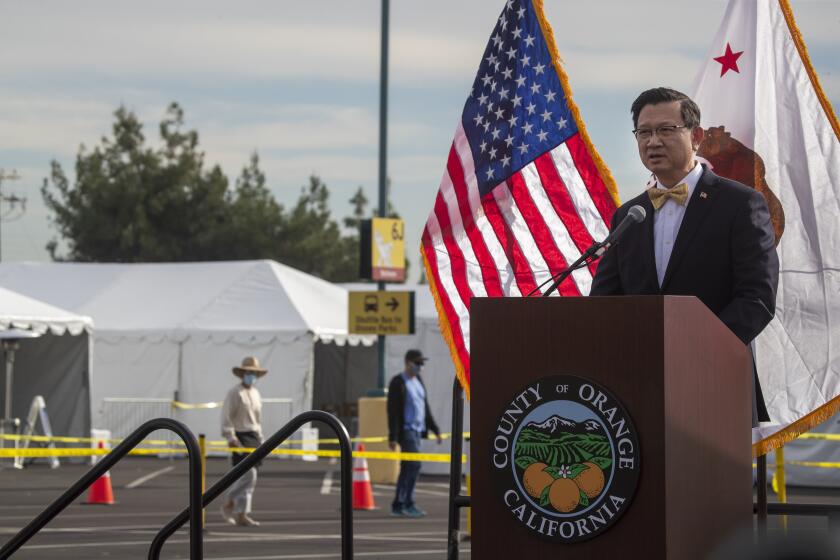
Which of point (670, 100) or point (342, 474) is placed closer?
point (670, 100)

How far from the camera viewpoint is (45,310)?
89.6 ft

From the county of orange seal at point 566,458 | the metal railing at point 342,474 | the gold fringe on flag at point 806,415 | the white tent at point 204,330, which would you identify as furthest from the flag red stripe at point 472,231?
the white tent at point 204,330

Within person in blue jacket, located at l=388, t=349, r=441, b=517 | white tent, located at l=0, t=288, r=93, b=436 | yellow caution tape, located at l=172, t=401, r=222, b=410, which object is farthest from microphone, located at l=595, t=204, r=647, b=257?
yellow caution tape, located at l=172, t=401, r=222, b=410

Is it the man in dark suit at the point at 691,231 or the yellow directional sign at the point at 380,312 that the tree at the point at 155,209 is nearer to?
the yellow directional sign at the point at 380,312

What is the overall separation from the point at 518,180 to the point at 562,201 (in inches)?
9.6

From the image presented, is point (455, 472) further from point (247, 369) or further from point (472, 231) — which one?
point (247, 369)

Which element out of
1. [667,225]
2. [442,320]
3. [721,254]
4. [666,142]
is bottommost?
[442,320]

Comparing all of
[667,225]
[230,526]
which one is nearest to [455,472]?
[667,225]

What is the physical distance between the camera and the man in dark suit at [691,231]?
5055 millimetres

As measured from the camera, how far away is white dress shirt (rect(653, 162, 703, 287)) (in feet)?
17.2

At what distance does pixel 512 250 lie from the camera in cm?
756

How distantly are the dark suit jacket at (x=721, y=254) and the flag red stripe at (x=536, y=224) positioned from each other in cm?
226

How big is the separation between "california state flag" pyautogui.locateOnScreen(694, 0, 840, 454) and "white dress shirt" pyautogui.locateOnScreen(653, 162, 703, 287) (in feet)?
3.43

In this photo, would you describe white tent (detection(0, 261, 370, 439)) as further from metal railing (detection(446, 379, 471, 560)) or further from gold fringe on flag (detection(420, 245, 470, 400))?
metal railing (detection(446, 379, 471, 560))
